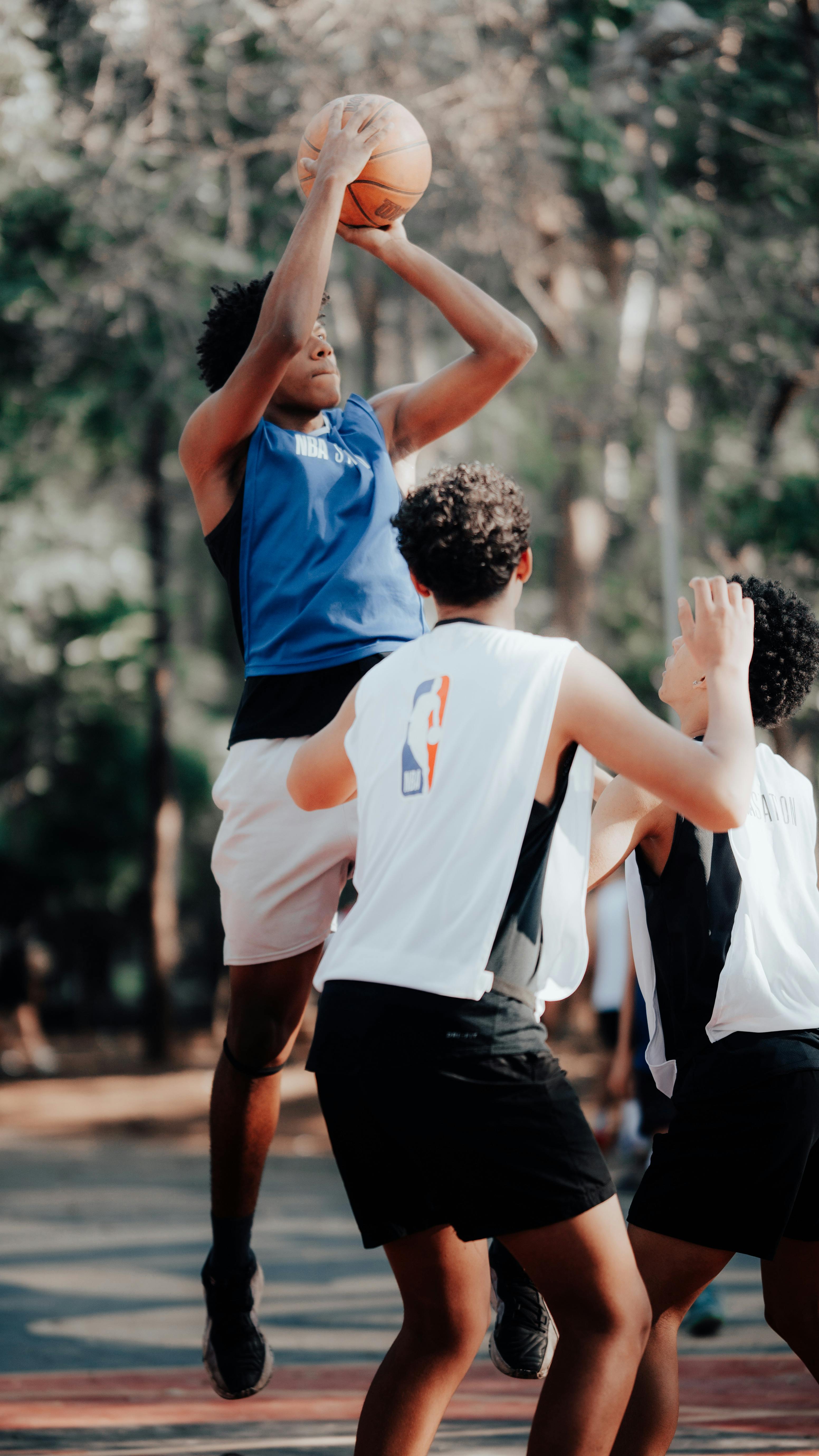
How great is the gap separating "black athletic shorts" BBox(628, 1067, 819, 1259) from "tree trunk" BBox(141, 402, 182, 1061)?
52.5ft

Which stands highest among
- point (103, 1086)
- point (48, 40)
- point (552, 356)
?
point (48, 40)

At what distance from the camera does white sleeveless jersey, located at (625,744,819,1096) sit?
3217mm

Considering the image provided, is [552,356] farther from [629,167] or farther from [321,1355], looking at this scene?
[321,1355]

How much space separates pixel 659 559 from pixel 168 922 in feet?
26.3

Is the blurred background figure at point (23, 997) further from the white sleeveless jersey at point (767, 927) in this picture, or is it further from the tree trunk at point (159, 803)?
the white sleeveless jersey at point (767, 927)

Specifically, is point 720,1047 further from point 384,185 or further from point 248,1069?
point 384,185

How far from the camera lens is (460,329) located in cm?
379

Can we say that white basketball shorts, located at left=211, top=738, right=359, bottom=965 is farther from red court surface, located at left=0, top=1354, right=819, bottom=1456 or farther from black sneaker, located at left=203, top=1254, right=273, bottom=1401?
red court surface, located at left=0, top=1354, right=819, bottom=1456

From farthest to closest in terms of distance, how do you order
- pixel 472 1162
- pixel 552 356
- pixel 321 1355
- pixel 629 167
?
pixel 552 356, pixel 629 167, pixel 321 1355, pixel 472 1162

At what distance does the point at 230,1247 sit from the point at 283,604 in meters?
1.69

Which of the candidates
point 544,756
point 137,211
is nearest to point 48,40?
point 137,211

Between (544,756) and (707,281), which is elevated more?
(544,756)

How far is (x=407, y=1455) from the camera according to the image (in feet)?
9.27

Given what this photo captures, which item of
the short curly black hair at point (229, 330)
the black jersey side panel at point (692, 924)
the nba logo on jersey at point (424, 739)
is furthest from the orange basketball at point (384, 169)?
the black jersey side panel at point (692, 924)
